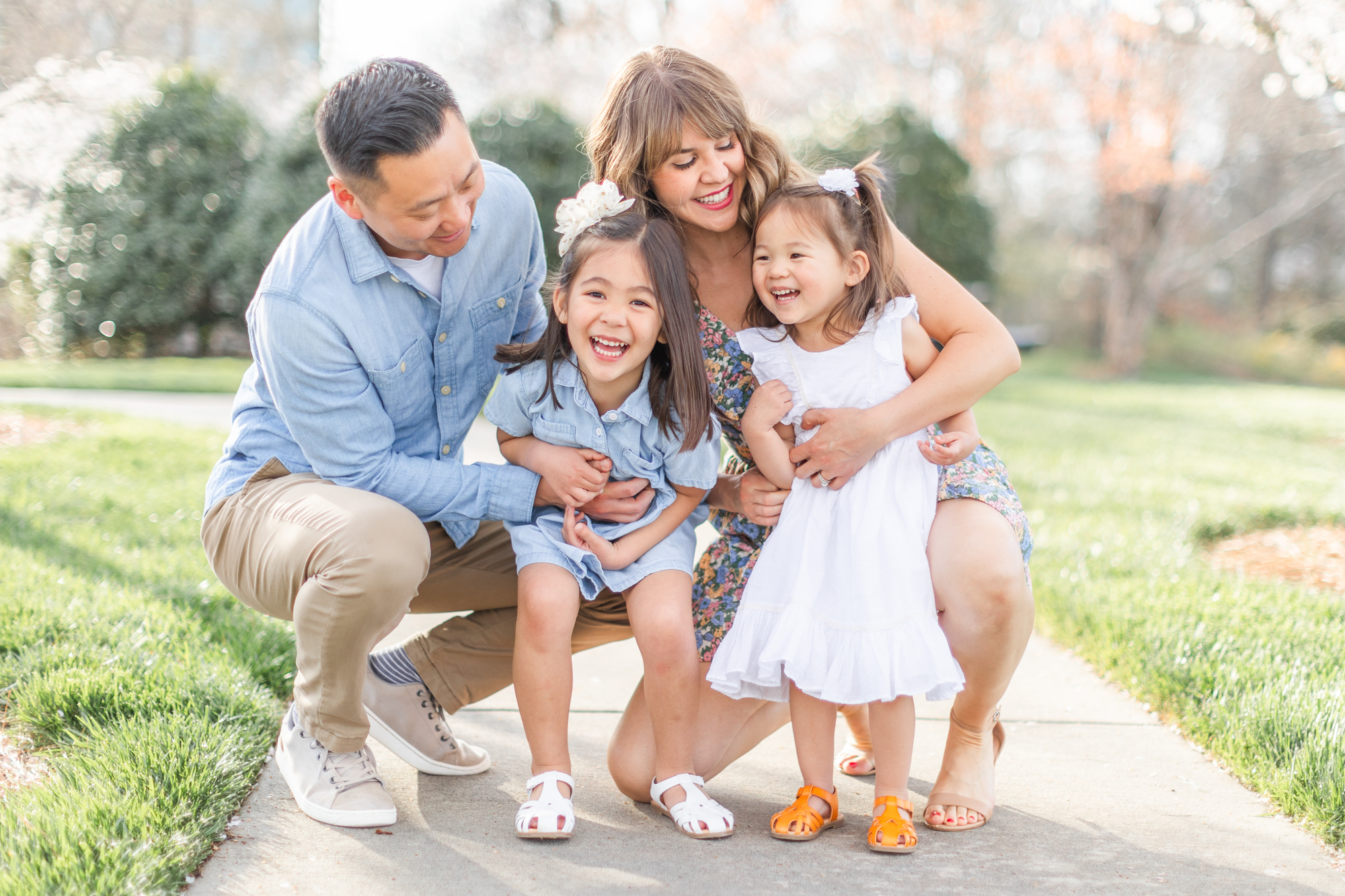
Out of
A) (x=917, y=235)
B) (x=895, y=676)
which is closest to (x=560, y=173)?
(x=917, y=235)

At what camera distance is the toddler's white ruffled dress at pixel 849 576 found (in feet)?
7.25

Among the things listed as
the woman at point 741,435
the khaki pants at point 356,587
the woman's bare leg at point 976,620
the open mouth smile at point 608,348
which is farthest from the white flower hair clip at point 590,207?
the woman's bare leg at point 976,620

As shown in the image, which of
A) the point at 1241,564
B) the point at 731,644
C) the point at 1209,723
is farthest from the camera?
the point at 1241,564

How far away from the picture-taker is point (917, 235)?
13656 mm

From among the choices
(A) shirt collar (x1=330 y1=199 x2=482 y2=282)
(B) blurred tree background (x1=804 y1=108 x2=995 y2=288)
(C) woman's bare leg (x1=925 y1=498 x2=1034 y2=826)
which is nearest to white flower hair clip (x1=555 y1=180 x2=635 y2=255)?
(A) shirt collar (x1=330 y1=199 x2=482 y2=282)

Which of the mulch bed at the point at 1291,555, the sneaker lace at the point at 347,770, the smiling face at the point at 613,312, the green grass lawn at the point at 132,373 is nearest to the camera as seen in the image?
the sneaker lace at the point at 347,770

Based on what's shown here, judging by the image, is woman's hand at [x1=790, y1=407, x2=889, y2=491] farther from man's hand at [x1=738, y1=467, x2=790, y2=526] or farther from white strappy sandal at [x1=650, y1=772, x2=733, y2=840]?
white strappy sandal at [x1=650, y1=772, x2=733, y2=840]

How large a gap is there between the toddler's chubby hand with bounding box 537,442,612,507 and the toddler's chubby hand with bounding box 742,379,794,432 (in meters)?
0.35

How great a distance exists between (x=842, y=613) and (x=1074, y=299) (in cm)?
2231

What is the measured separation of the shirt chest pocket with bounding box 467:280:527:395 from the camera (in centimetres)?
259

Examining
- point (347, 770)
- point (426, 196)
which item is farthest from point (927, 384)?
point (347, 770)

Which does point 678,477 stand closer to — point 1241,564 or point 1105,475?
point 1241,564

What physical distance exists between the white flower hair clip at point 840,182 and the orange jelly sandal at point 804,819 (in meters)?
1.32

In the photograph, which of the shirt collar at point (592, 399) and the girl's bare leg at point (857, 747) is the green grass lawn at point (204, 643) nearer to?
the girl's bare leg at point (857, 747)
